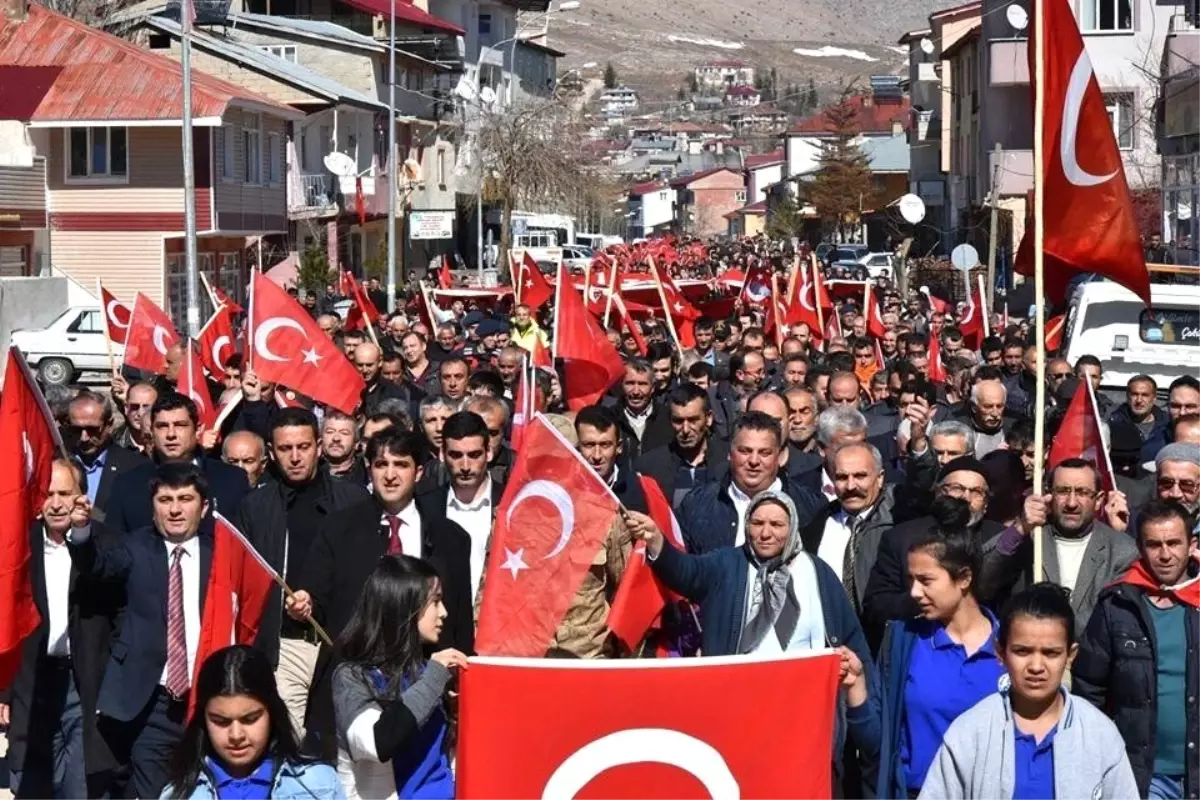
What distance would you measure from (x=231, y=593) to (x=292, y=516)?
5.19ft

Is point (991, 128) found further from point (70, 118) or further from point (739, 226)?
point (739, 226)

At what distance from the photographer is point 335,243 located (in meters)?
57.4

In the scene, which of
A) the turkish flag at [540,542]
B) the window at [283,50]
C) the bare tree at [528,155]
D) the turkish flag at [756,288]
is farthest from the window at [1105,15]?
the turkish flag at [540,542]

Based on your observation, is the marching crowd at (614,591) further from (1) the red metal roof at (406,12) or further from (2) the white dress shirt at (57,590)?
(1) the red metal roof at (406,12)

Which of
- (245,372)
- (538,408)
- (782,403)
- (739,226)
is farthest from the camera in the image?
(739,226)

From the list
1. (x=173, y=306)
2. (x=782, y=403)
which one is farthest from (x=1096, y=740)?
(x=173, y=306)

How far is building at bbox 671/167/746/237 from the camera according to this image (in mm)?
177500

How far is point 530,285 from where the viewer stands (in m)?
25.1

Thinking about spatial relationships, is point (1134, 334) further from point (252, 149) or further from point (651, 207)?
point (651, 207)

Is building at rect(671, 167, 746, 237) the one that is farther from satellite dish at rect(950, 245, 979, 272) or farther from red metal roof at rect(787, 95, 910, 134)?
satellite dish at rect(950, 245, 979, 272)

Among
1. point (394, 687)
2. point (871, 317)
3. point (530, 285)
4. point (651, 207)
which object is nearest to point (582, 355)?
point (394, 687)

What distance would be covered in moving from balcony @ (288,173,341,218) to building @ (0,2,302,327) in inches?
277

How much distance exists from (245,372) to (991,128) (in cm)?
4464

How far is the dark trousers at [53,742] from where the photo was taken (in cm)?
786
